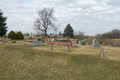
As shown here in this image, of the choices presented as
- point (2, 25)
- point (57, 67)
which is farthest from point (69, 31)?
point (57, 67)

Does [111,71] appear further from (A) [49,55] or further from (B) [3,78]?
(B) [3,78]

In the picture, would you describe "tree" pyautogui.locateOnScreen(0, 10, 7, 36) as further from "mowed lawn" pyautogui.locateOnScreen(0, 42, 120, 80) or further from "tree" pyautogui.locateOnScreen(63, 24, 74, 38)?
"tree" pyautogui.locateOnScreen(63, 24, 74, 38)

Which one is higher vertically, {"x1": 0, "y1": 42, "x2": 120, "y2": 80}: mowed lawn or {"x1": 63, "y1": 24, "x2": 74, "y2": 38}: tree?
{"x1": 63, "y1": 24, "x2": 74, "y2": 38}: tree

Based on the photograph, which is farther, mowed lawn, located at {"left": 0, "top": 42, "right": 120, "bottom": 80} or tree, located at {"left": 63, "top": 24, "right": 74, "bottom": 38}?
tree, located at {"left": 63, "top": 24, "right": 74, "bottom": 38}

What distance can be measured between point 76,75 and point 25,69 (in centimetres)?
440

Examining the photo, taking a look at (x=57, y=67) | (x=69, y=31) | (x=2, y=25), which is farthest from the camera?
(x=69, y=31)

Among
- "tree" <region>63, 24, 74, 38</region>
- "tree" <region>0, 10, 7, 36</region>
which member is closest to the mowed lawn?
"tree" <region>0, 10, 7, 36</region>

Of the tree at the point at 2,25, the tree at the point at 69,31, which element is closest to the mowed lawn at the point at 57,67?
the tree at the point at 2,25

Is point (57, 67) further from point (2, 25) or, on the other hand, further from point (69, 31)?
point (69, 31)

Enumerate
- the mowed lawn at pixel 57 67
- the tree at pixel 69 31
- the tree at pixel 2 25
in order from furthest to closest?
the tree at pixel 69 31 → the tree at pixel 2 25 → the mowed lawn at pixel 57 67

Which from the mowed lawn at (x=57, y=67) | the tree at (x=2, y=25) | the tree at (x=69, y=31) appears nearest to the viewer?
the mowed lawn at (x=57, y=67)

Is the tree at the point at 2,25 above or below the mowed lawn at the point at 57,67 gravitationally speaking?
above

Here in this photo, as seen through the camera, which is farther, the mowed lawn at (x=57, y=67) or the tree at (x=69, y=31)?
the tree at (x=69, y=31)

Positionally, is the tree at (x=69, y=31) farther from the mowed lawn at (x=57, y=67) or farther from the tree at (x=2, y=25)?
the mowed lawn at (x=57, y=67)
